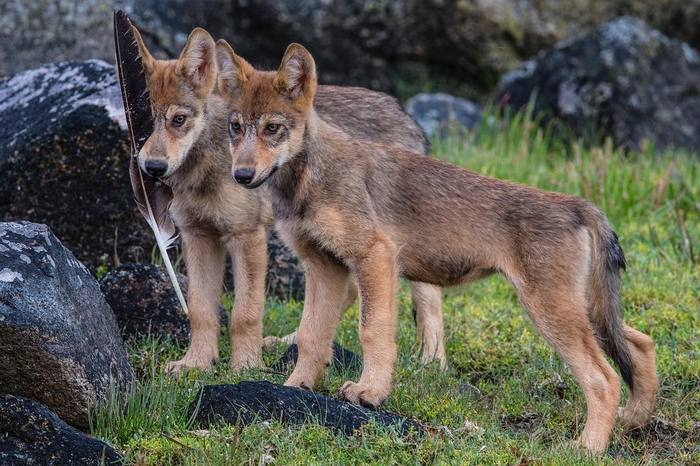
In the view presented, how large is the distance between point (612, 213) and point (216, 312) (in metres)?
4.22

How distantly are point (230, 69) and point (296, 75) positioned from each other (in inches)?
16.3

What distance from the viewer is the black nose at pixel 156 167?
6.71m

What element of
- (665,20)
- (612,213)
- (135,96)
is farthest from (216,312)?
(665,20)

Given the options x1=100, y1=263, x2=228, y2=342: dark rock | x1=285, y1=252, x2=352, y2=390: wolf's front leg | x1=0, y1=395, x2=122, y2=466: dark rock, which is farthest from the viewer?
x1=100, y1=263, x2=228, y2=342: dark rock

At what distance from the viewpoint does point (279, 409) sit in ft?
→ 18.6

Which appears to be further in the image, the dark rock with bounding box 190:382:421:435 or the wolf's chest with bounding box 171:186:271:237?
the wolf's chest with bounding box 171:186:271:237

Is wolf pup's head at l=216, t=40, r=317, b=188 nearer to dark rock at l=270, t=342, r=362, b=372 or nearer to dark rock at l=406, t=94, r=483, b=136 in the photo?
dark rock at l=270, t=342, r=362, b=372

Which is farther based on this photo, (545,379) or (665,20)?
(665,20)

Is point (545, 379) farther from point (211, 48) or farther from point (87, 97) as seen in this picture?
point (87, 97)

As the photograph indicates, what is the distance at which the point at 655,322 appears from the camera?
25.6 feet

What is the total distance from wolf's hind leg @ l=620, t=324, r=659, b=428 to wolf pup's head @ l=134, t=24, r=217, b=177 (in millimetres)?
2900

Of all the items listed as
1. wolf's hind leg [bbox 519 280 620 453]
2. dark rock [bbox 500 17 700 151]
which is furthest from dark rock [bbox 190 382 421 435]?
dark rock [bbox 500 17 700 151]

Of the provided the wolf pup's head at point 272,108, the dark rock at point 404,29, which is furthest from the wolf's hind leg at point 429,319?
the dark rock at point 404,29

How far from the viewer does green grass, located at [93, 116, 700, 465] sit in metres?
5.45
